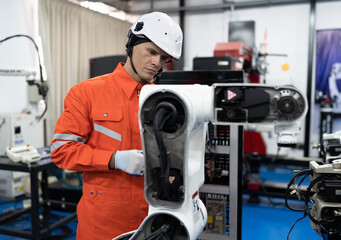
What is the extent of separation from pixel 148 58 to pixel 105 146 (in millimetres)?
424

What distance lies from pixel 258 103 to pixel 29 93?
170 inches

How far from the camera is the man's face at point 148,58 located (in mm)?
1259

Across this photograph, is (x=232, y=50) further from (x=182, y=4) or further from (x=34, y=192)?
(x=182, y=4)

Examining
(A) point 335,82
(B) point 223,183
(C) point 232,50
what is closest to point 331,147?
(B) point 223,183

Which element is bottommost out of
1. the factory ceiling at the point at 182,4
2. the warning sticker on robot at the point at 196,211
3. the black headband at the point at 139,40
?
the warning sticker on robot at the point at 196,211

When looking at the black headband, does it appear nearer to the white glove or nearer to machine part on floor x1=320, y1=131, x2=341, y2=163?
the white glove

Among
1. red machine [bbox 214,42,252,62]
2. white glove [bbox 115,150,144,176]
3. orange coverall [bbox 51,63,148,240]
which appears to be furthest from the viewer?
red machine [bbox 214,42,252,62]

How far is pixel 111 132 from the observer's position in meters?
1.25

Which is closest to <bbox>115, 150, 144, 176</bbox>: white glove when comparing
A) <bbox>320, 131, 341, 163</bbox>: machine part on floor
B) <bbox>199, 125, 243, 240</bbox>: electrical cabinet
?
<bbox>199, 125, 243, 240</bbox>: electrical cabinet

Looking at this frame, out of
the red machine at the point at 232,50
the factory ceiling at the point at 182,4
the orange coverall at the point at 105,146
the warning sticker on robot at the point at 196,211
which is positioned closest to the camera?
the warning sticker on robot at the point at 196,211

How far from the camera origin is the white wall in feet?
13.4

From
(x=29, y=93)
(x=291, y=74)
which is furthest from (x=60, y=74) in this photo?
(x=291, y=74)

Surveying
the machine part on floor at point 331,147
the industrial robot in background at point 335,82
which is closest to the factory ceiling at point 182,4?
the industrial robot in background at point 335,82

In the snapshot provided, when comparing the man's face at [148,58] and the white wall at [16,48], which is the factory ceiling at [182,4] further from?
the man's face at [148,58]
